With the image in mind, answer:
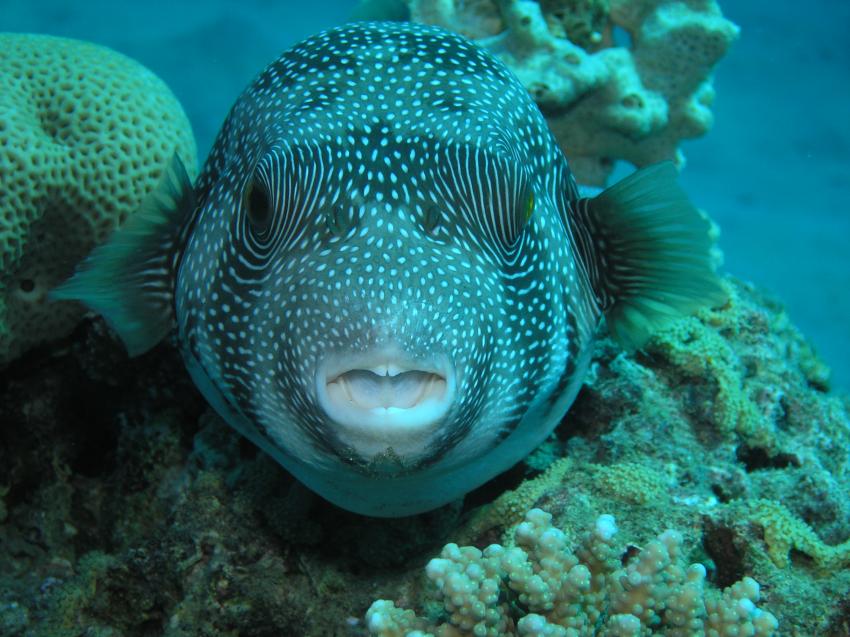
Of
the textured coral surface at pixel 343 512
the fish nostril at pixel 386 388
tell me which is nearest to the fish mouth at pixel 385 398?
the fish nostril at pixel 386 388

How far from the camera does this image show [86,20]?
126 feet

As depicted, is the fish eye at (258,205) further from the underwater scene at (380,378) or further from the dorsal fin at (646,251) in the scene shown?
the dorsal fin at (646,251)

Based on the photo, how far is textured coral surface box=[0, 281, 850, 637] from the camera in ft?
9.59

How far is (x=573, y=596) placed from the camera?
2.32 meters

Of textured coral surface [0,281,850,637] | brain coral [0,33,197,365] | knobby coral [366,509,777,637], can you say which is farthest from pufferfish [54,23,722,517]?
brain coral [0,33,197,365]

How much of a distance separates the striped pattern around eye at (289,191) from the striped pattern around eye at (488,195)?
43cm

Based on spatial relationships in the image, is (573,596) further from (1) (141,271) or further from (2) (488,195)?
(1) (141,271)

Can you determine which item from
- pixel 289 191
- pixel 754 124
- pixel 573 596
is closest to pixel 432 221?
pixel 289 191

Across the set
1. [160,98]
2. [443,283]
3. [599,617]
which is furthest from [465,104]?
[160,98]

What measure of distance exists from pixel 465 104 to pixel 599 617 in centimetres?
205

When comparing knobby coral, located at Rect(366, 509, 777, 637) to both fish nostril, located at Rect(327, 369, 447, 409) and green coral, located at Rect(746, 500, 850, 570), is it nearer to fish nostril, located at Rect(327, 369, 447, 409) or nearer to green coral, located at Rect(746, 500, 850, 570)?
green coral, located at Rect(746, 500, 850, 570)

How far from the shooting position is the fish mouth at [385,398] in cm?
186

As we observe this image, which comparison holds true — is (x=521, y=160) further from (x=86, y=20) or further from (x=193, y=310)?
(x=86, y=20)

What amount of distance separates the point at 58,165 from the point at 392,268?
297 cm
